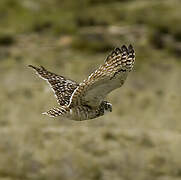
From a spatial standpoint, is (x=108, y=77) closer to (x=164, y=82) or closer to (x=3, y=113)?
(x=3, y=113)

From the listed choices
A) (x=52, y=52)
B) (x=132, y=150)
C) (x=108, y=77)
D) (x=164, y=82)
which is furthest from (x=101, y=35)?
(x=108, y=77)

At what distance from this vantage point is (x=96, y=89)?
8703 mm

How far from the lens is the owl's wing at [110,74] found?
839 cm

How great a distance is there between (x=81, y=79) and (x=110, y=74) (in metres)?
19.5

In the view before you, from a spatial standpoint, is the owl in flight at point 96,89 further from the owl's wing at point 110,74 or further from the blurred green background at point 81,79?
the blurred green background at point 81,79

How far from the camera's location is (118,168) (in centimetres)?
2394

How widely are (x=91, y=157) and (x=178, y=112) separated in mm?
4737

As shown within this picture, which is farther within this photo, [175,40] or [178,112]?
[175,40]

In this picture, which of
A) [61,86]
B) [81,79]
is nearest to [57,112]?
[61,86]

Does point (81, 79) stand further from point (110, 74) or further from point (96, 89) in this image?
point (110, 74)

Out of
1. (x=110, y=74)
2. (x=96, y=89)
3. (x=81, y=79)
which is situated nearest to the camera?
(x=110, y=74)

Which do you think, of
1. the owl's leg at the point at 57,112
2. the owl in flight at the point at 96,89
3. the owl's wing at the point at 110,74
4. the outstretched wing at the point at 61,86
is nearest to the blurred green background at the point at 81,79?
the outstretched wing at the point at 61,86

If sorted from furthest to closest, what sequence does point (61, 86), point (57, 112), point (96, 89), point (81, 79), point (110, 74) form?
point (81, 79), point (61, 86), point (57, 112), point (96, 89), point (110, 74)

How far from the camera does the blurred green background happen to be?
2386cm
